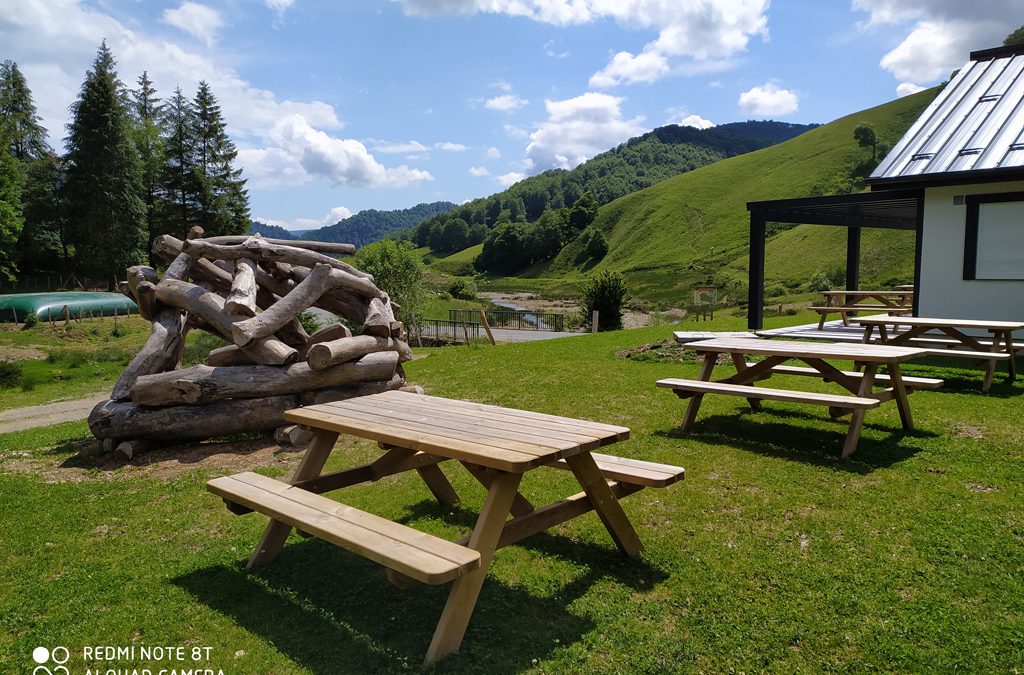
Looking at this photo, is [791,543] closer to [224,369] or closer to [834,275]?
[224,369]

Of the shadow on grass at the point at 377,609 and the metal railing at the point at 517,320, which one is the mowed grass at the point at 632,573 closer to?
the shadow on grass at the point at 377,609

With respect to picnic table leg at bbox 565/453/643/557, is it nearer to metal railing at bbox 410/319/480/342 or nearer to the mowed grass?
the mowed grass

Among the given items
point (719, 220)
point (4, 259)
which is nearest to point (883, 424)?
point (4, 259)

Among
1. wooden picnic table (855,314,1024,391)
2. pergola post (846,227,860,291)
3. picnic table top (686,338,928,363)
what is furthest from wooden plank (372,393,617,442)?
pergola post (846,227,860,291)

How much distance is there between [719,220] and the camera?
9450 centimetres

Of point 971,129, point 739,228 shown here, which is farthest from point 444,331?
point 739,228

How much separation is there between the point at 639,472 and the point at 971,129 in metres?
13.8

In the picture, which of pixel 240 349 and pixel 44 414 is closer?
pixel 240 349

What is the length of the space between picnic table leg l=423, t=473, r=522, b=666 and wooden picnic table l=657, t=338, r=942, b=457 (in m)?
3.78

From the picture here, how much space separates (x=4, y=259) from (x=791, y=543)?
5280 cm

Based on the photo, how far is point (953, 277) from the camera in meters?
12.8

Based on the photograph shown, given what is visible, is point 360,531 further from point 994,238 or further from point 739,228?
point 739,228

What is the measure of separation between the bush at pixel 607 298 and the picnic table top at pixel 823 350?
58.2 ft

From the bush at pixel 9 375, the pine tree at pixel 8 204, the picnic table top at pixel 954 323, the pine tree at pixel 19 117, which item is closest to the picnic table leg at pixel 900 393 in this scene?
the picnic table top at pixel 954 323
